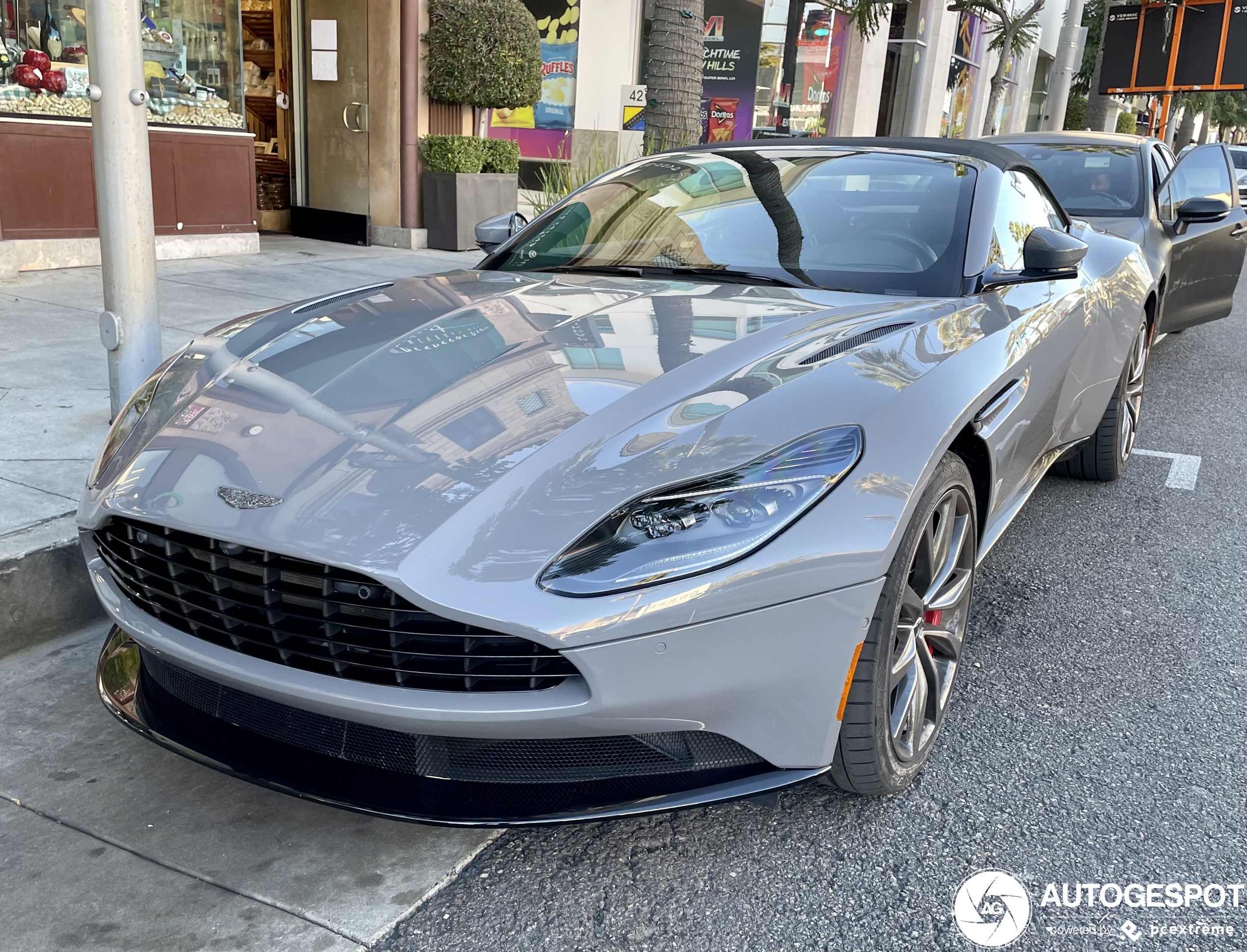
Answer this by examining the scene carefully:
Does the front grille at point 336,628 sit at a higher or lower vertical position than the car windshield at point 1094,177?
lower

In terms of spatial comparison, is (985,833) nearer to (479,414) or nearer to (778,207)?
(479,414)

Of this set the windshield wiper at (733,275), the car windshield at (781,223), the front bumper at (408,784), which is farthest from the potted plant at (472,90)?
the front bumper at (408,784)

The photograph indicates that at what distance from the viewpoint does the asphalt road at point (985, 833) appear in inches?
77.5

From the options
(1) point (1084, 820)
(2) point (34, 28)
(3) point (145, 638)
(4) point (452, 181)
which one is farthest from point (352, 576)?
(4) point (452, 181)

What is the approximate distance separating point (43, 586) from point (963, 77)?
24110 mm

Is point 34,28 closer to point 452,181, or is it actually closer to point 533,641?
point 452,181

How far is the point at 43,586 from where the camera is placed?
2980mm

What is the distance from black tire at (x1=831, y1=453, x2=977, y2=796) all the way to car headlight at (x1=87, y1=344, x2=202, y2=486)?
156 cm

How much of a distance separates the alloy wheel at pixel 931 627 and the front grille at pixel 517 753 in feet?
1.45

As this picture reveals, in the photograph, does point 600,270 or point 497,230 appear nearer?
point 600,270

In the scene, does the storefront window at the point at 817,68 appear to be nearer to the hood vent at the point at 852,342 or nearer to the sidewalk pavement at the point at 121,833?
the hood vent at the point at 852,342

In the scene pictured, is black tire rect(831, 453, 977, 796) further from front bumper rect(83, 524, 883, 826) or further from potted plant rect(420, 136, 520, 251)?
potted plant rect(420, 136, 520, 251)

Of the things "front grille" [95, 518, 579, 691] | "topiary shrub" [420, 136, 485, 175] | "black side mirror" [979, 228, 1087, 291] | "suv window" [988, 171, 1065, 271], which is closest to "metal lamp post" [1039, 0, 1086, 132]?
"topiary shrub" [420, 136, 485, 175]

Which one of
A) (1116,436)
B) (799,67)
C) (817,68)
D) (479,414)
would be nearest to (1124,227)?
(1116,436)
